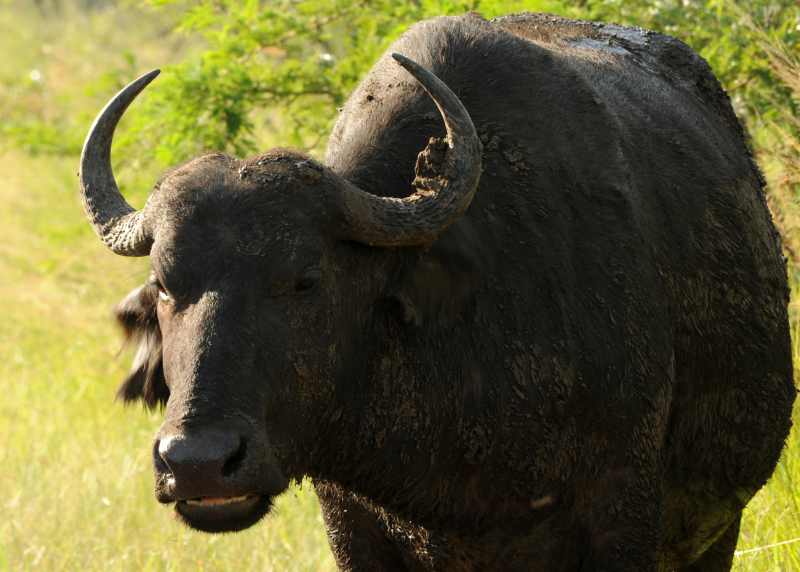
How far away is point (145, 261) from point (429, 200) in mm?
6110

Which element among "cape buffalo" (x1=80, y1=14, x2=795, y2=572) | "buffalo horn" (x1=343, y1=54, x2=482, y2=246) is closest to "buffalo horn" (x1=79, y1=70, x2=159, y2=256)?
"cape buffalo" (x1=80, y1=14, x2=795, y2=572)

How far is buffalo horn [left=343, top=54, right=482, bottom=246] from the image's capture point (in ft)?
13.8

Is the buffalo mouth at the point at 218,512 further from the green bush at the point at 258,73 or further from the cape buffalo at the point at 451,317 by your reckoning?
the green bush at the point at 258,73

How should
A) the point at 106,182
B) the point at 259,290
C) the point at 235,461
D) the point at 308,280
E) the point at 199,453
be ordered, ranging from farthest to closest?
the point at 106,182, the point at 308,280, the point at 259,290, the point at 235,461, the point at 199,453

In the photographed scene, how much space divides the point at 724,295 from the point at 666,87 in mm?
1004

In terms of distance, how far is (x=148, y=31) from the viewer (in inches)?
1077

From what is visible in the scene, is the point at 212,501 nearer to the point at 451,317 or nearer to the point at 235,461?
the point at 235,461

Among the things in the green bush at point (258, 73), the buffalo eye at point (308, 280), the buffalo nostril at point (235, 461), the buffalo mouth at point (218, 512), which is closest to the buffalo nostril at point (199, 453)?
the buffalo nostril at point (235, 461)

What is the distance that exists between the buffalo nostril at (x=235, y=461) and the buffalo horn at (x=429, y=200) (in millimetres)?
769

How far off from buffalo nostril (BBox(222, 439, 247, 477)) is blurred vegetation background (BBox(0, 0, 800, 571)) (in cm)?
147

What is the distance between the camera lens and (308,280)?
163 inches

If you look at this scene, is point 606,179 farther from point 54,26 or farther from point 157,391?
point 54,26

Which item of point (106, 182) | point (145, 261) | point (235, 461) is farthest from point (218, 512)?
point (145, 261)

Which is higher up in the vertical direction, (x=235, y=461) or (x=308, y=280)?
(x=308, y=280)
